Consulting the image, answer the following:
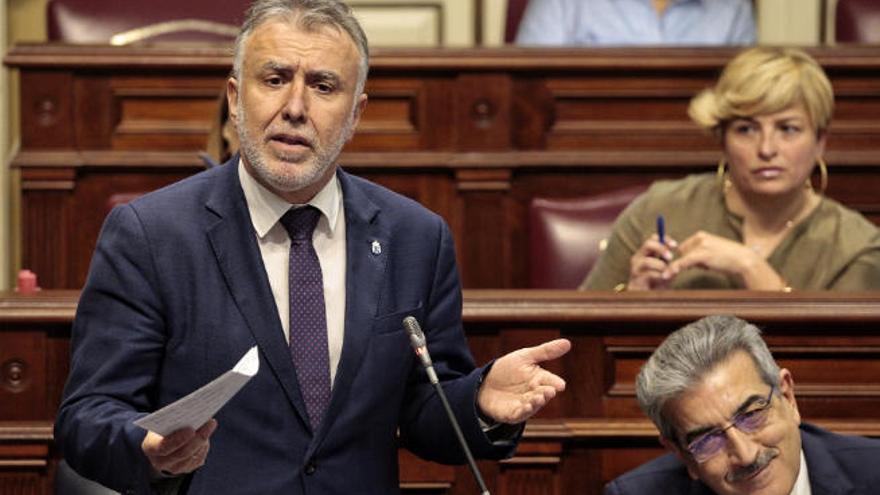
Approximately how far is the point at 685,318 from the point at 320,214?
523 mm

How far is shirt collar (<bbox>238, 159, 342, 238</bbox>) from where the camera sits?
1.25 m

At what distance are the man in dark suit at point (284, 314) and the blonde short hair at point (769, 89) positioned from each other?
37.9 inches

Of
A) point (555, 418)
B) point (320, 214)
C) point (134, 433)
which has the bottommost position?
point (555, 418)

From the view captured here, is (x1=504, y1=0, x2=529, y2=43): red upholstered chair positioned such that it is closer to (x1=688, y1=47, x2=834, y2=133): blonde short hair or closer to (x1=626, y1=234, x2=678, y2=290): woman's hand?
(x1=688, y1=47, x2=834, y2=133): blonde short hair

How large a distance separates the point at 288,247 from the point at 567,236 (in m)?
1.15

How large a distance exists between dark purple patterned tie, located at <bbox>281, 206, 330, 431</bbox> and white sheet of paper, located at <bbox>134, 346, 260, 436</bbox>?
0.54ft

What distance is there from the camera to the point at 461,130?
2.45 m

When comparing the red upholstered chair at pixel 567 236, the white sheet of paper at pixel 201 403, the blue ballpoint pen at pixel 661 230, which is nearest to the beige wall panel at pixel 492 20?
the red upholstered chair at pixel 567 236

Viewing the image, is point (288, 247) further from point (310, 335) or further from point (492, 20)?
point (492, 20)

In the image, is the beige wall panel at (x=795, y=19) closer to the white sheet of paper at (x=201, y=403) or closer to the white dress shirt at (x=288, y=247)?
the white dress shirt at (x=288, y=247)

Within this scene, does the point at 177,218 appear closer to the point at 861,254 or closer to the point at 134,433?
the point at 134,433

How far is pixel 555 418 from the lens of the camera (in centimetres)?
166

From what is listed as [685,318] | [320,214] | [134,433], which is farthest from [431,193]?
[134,433]

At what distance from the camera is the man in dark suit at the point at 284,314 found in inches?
46.9
